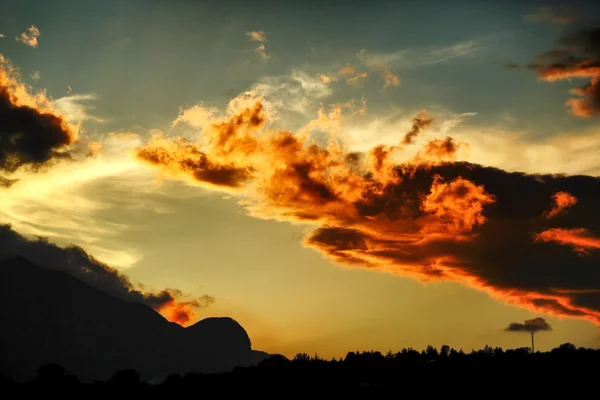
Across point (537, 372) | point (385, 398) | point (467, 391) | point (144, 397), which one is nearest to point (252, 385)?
point (144, 397)

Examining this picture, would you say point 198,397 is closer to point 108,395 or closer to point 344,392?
point 108,395

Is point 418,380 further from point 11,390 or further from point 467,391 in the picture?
point 11,390

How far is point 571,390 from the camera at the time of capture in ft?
495

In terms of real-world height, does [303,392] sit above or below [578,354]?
below

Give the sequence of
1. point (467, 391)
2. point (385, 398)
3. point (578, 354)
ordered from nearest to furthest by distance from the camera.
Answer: point (385, 398)
point (467, 391)
point (578, 354)

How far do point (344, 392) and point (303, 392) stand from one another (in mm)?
12347

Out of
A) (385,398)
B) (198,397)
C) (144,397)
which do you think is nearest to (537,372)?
(385,398)

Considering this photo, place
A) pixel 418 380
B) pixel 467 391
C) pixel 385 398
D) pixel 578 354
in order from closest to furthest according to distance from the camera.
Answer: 1. pixel 385 398
2. pixel 467 391
3. pixel 418 380
4. pixel 578 354

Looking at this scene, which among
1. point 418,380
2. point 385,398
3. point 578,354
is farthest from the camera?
point 578,354

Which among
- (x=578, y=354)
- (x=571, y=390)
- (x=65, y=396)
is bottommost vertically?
(x=65, y=396)

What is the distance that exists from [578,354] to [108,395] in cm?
13161

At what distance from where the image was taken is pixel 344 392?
14900 cm

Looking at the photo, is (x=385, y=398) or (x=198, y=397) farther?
(x=198, y=397)

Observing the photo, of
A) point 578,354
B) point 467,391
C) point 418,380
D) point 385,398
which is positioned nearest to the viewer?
point 385,398
